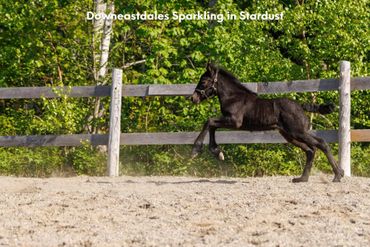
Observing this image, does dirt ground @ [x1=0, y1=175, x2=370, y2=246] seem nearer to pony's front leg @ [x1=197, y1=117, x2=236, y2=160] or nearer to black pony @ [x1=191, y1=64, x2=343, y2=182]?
pony's front leg @ [x1=197, y1=117, x2=236, y2=160]

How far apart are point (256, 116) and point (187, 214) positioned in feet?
11.1

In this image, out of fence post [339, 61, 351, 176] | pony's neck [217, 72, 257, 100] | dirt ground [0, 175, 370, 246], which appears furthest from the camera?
fence post [339, 61, 351, 176]

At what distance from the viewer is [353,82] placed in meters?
11.7

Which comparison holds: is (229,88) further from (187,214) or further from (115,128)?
(187,214)

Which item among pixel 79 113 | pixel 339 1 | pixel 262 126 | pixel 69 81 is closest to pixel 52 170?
pixel 79 113

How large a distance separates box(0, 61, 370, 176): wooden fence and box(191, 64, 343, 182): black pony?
0.89 metres

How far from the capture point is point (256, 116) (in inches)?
424

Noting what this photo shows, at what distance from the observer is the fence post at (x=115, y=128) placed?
12.5 meters

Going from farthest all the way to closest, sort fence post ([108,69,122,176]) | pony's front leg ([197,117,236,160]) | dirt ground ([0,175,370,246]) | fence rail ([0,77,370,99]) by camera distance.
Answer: fence post ([108,69,122,176]) → fence rail ([0,77,370,99]) → pony's front leg ([197,117,236,160]) → dirt ground ([0,175,370,246])

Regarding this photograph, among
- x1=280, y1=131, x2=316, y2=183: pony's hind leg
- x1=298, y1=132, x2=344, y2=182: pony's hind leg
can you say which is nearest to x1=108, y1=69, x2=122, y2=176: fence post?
x1=280, y1=131, x2=316, y2=183: pony's hind leg

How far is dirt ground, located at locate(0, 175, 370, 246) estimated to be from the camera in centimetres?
669

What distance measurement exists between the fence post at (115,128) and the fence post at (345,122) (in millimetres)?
3596

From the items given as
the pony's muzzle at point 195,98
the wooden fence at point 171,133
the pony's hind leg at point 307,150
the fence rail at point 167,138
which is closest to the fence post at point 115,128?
the wooden fence at point 171,133

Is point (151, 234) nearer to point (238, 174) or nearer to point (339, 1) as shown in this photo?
point (238, 174)
